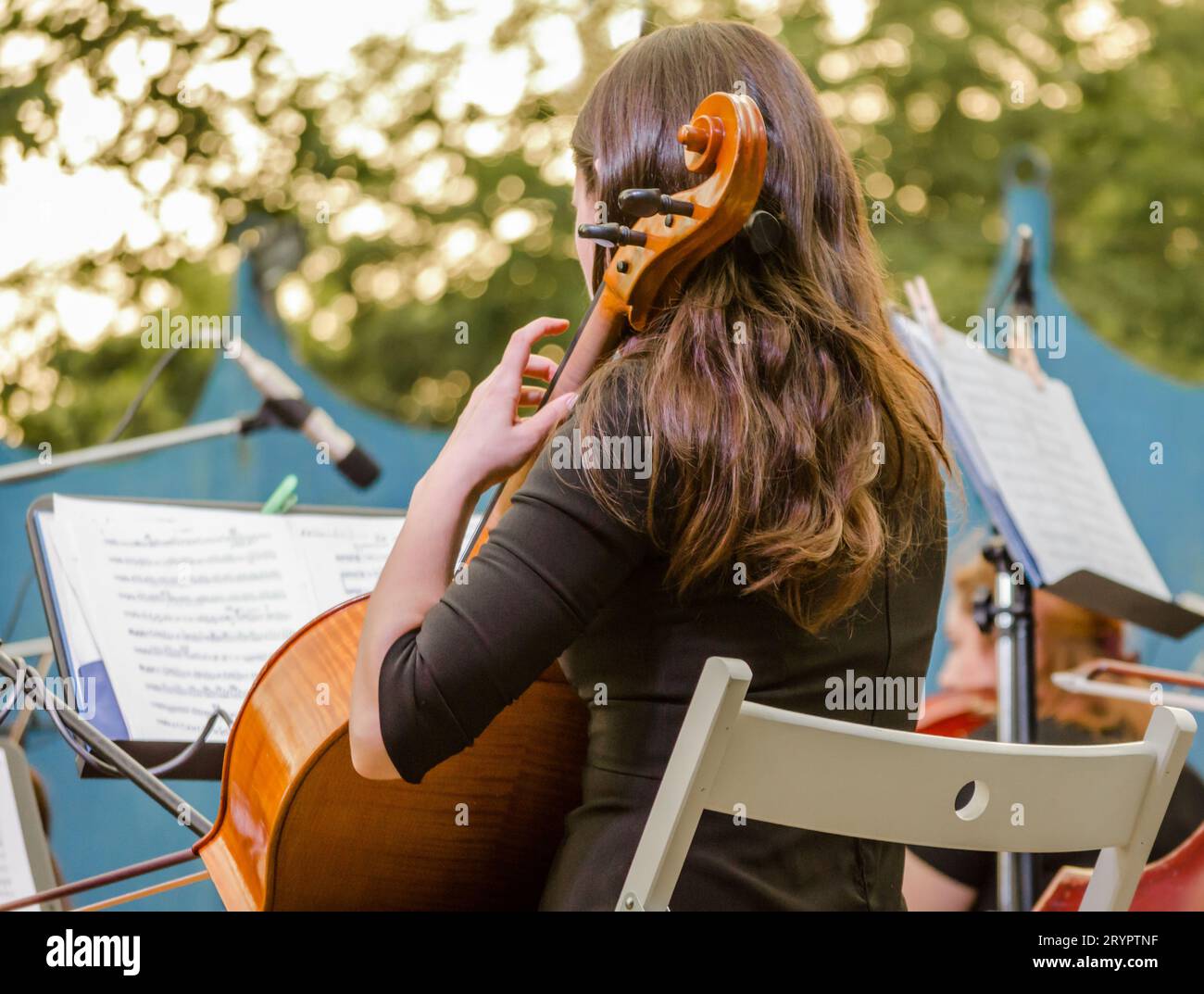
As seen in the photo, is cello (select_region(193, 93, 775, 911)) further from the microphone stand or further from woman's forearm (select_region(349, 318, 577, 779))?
the microphone stand

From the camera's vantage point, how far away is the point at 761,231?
1043 mm

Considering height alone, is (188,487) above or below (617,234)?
below

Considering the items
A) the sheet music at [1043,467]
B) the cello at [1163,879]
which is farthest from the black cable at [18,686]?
the cello at [1163,879]

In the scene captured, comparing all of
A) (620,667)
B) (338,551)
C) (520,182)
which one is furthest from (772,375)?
(520,182)

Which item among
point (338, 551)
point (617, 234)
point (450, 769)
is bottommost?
point (450, 769)

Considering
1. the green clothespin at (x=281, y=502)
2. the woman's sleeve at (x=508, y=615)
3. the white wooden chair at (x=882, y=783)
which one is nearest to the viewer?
the white wooden chair at (x=882, y=783)

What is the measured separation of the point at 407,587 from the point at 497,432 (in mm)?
142

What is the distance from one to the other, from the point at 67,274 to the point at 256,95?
860mm

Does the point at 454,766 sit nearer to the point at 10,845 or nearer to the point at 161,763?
the point at 161,763

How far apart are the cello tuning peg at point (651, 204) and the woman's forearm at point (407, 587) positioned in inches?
10.0

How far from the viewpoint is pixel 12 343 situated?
402cm

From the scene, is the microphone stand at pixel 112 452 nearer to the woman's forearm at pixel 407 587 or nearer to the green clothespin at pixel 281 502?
the green clothespin at pixel 281 502

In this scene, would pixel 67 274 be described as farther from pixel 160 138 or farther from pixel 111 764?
pixel 111 764

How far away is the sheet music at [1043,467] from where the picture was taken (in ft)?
5.29
